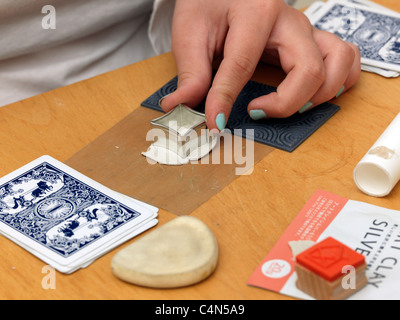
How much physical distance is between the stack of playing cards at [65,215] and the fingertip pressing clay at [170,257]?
40 mm

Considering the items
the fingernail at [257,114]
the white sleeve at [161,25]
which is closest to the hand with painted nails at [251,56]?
the fingernail at [257,114]

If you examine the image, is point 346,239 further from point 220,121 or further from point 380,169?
point 220,121

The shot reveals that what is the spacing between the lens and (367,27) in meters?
1.08

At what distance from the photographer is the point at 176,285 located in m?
0.58

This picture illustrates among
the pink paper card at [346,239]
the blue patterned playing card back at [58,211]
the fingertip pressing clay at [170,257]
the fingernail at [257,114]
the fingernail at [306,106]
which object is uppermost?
the fingernail at [306,106]

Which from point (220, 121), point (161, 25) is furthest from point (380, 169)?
point (161, 25)

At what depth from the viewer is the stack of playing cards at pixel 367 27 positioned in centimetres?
99

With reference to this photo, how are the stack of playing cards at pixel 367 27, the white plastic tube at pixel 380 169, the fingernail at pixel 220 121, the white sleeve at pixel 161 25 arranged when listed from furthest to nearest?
the white sleeve at pixel 161 25 < the stack of playing cards at pixel 367 27 < the fingernail at pixel 220 121 < the white plastic tube at pixel 380 169

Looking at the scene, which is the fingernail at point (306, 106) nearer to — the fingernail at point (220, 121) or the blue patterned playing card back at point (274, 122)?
the blue patterned playing card back at point (274, 122)

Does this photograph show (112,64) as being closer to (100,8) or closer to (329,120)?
→ (100,8)

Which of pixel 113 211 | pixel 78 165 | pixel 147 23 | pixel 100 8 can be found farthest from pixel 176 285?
pixel 147 23

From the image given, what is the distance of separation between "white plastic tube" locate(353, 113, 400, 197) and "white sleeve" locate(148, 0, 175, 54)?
0.54m

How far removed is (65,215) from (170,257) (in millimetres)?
157

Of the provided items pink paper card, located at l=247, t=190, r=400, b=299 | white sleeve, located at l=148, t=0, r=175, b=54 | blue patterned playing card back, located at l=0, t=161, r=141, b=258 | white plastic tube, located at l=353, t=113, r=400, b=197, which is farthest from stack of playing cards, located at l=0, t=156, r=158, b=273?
white sleeve, located at l=148, t=0, r=175, b=54
